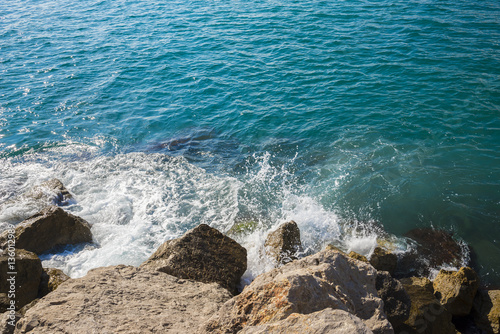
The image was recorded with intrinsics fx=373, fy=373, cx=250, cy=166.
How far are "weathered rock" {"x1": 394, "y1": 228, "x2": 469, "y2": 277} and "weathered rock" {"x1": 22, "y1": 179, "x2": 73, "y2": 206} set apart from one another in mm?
10397

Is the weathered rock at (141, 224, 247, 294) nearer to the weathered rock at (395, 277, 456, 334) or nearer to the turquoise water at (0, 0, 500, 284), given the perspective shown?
the turquoise water at (0, 0, 500, 284)

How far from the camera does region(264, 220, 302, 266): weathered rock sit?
9266 millimetres

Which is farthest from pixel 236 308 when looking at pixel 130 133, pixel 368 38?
pixel 368 38

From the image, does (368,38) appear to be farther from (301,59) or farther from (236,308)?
(236,308)

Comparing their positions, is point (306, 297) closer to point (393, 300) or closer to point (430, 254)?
point (393, 300)

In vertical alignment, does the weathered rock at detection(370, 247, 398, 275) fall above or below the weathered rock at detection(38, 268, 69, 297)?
below

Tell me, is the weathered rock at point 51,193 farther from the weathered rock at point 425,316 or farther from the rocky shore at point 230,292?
the weathered rock at point 425,316

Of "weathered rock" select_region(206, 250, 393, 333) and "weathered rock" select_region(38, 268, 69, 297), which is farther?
"weathered rock" select_region(38, 268, 69, 297)

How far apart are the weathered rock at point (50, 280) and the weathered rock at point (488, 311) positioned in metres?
9.00

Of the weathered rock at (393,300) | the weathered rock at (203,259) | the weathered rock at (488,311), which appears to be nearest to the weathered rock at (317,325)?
the weathered rock at (393,300)

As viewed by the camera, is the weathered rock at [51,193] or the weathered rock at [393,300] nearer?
the weathered rock at [393,300]

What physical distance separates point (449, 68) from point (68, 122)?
1708cm

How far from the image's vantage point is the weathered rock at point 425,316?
21.6 feet

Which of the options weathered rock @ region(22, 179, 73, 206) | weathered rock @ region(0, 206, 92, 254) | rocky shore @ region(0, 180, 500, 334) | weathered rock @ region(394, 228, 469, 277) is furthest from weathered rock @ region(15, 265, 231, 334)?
weathered rock @ region(22, 179, 73, 206)
